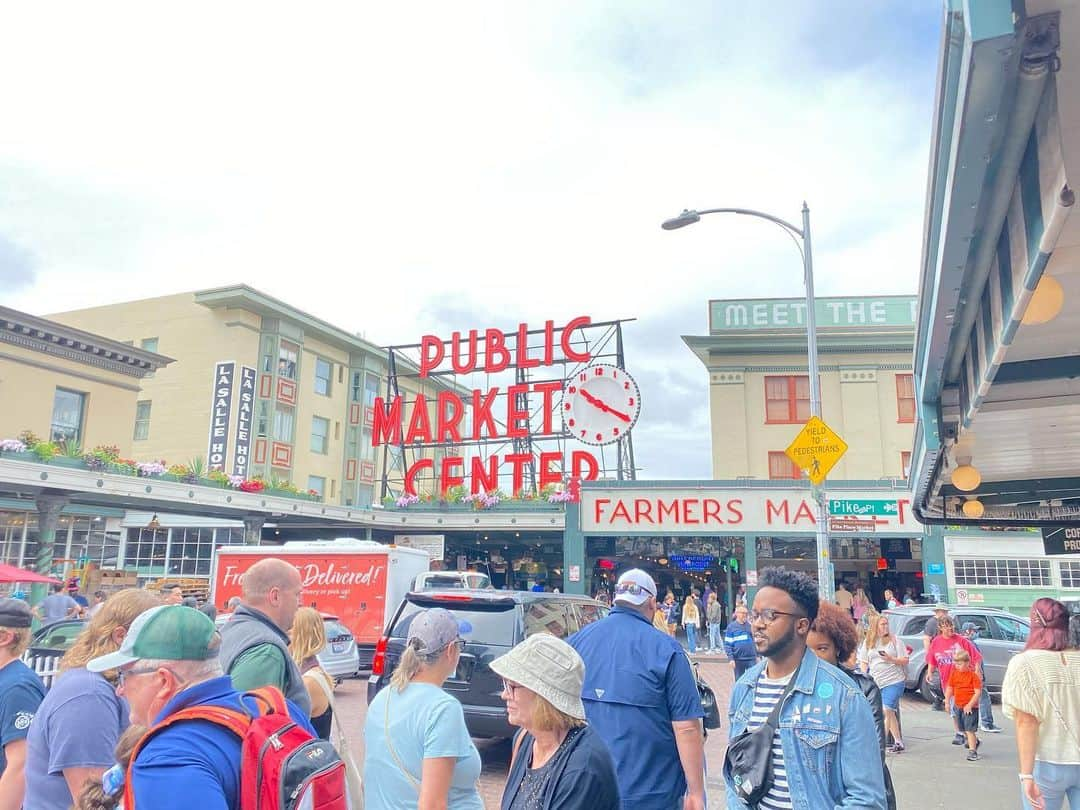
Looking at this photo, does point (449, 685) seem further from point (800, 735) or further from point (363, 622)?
point (363, 622)

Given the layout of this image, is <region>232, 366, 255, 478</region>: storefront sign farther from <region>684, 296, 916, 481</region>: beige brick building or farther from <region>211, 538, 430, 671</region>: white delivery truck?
<region>684, 296, 916, 481</region>: beige brick building

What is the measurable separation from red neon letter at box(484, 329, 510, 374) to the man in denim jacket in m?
31.3

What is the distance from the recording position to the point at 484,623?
352 inches

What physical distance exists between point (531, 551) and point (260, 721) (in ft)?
116

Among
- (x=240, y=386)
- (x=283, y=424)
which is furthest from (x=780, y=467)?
(x=240, y=386)

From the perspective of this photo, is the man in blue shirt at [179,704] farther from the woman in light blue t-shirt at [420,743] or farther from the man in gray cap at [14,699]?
the man in gray cap at [14,699]

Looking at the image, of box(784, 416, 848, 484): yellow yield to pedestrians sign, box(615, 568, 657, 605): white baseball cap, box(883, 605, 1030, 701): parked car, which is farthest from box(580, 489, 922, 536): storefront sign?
box(615, 568, 657, 605): white baseball cap

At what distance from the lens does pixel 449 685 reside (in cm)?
868

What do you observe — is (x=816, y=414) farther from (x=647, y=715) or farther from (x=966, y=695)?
(x=647, y=715)

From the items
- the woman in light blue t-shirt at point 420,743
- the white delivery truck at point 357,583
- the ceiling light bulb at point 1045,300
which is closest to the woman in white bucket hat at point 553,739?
the woman in light blue t-shirt at point 420,743

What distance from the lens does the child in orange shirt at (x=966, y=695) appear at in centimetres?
981

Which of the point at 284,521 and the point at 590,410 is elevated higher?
the point at 590,410

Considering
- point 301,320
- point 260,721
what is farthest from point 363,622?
point 301,320

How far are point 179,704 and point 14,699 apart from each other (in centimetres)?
223
